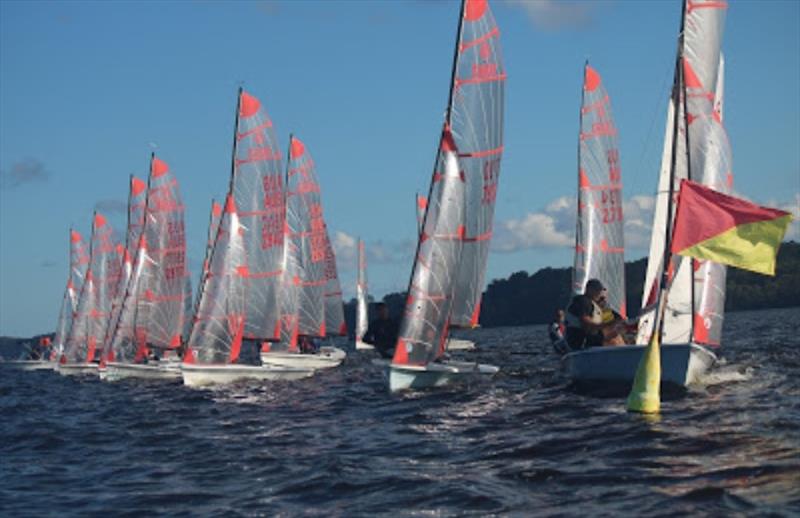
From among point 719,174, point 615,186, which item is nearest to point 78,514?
point 719,174

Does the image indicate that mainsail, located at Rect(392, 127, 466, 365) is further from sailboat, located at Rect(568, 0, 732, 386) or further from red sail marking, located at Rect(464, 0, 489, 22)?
sailboat, located at Rect(568, 0, 732, 386)

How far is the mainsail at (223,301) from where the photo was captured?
31844 millimetres

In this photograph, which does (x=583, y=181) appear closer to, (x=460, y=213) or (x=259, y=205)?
(x=460, y=213)

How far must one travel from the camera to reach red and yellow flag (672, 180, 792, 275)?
637 inches

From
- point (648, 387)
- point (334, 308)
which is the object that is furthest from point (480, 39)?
point (334, 308)

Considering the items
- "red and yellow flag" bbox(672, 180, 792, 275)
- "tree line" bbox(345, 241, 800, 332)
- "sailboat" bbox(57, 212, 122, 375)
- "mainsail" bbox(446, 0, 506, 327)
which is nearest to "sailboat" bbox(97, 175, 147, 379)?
"sailboat" bbox(57, 212, 122, 375)

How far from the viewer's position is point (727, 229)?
16.7m

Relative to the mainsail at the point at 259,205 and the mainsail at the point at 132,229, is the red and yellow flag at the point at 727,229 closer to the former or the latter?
the mainsail at the point at 259,205

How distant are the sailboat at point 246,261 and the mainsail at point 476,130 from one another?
24.0ft

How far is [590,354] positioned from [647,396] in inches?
139

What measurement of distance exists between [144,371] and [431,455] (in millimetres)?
24713

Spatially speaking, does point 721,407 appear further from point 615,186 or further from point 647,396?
point 615,186

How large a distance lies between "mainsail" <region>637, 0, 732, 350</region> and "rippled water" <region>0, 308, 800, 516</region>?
142 centimetres

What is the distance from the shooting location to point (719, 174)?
21188 mm
